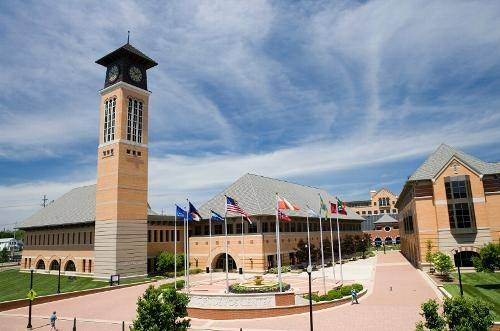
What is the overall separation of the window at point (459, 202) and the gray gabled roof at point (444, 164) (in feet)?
6.43

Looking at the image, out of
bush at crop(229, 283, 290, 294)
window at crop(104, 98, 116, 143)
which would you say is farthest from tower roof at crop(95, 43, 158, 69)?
bush at crop(229, 283, 290, 294)

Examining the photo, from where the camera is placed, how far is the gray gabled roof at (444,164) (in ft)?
152

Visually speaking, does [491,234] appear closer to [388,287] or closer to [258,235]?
[388,287]

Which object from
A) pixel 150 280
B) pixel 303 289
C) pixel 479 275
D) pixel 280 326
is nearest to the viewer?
pixel 280 326

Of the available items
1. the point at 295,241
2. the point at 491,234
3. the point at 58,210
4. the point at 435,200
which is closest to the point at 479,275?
the point at 491,234

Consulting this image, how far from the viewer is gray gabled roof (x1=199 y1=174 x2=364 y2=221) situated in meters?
56.2

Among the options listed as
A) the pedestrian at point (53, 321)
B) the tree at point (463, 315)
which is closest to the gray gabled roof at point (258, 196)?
the pedestrian at point (53, 321)

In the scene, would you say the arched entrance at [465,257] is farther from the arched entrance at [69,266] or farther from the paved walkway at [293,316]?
the arched entrance at [69,266]

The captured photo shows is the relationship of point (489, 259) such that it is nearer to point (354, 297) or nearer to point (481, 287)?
point (481, 287)

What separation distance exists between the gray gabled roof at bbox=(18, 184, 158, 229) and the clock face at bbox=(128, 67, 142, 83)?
67.7 ft

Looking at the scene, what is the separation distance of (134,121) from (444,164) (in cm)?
4110

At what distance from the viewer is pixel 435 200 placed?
46625 mm

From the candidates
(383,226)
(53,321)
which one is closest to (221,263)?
(53,321)

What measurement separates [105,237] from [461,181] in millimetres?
44909
